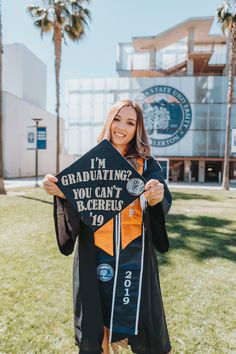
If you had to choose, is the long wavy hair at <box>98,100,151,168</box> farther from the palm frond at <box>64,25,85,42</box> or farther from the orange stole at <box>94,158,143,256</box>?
the palm frond at <box>64,25,85,42</box>

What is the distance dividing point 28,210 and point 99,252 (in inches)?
319

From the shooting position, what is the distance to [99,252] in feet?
5.47

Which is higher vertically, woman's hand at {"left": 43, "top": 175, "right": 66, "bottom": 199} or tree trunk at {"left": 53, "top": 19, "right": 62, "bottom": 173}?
tree trunk at {"left": 53, "top": 19, "right": 62, "bottom": 173}

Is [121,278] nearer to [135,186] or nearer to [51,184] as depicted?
[135,186]

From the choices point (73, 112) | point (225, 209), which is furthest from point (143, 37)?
point (225, 209)

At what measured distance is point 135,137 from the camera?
1.84 meters

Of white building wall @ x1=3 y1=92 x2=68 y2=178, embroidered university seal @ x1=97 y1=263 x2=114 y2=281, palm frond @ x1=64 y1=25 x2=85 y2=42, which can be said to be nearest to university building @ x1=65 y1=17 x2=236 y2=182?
white building wall @ x1=3 y1=92 x2=68 y2=178

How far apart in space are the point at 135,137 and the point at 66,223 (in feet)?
2.20

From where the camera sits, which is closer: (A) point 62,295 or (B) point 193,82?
(A) point 62,295

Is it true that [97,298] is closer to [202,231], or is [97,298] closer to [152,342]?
[152,342]

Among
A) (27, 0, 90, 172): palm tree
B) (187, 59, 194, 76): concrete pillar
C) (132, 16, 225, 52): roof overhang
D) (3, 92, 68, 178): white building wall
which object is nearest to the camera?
(27, 0, 90, 172): palm tree

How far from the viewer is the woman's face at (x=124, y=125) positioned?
1.77 m

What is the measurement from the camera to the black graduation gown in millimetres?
1644

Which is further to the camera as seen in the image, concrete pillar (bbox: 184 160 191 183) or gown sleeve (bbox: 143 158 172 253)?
concrete pillar (bbox: 184 160 191 183)
